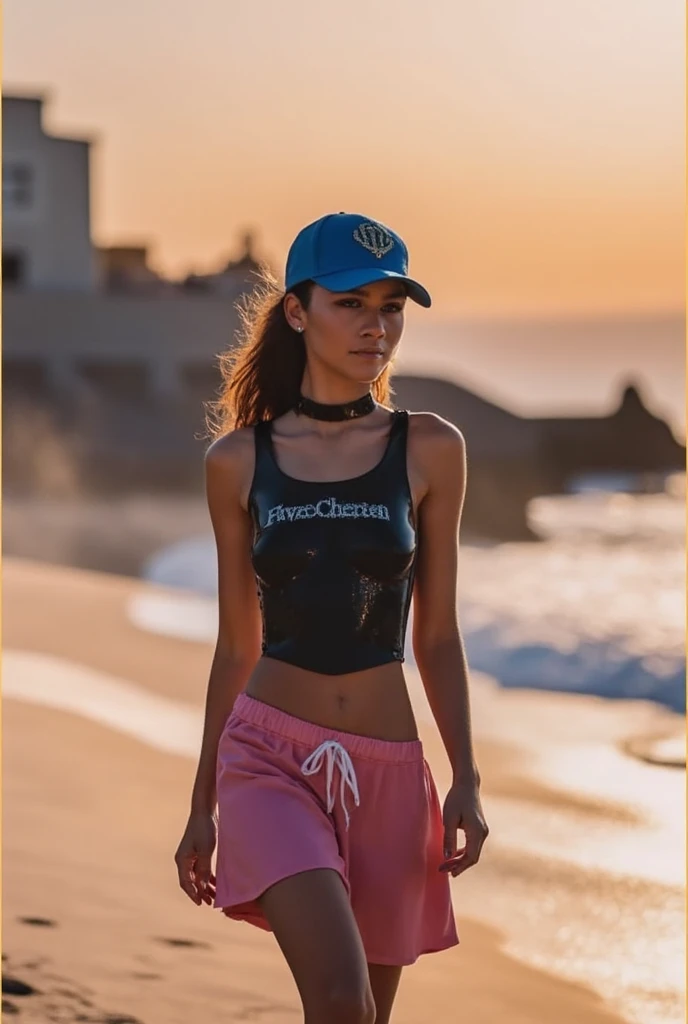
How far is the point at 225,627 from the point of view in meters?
3.70

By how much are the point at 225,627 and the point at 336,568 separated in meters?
0.31

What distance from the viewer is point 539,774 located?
938 centimetres

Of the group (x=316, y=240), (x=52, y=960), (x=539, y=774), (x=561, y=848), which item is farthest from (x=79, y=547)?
(x=316, y=240)

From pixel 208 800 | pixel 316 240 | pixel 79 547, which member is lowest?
pixel 208 800

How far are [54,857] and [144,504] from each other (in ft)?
123

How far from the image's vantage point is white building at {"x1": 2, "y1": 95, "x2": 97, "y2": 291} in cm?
4791

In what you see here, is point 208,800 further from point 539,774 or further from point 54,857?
point 539,774

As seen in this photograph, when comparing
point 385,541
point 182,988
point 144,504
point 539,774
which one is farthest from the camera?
point 144,504

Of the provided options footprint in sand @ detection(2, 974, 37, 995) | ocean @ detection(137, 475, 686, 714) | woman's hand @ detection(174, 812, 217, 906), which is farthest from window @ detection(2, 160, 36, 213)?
woman's hand @ detection(174, 812, 217, 906)

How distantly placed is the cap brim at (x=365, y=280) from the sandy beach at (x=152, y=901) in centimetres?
217

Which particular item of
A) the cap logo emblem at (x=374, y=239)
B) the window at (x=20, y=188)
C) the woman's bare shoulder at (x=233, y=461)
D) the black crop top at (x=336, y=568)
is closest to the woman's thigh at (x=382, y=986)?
the black crop top at (x=336, y=568)

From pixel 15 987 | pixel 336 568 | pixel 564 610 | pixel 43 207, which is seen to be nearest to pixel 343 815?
pixel 336 568

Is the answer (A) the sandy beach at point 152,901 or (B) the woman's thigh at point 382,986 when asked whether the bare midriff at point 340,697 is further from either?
(A) the sandy beach at point 152,901

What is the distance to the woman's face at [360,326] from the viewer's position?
357 centimetres
